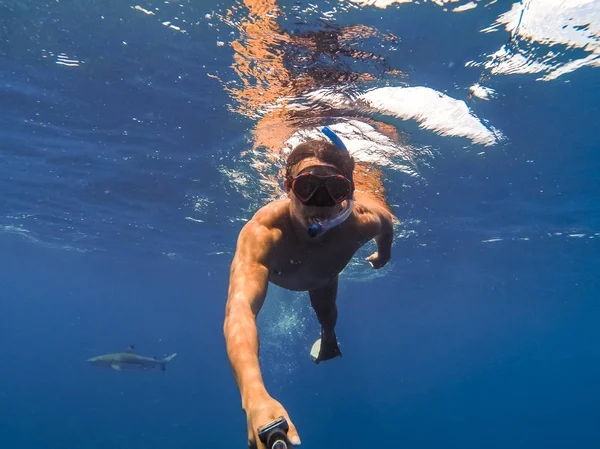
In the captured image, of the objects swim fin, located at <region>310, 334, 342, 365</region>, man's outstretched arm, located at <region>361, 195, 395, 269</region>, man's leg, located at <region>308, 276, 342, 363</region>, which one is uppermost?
man's outstretched arm, located at <region>361, 195, 395, 269</region>

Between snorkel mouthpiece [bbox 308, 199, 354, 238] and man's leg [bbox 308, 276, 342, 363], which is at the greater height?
snorkel mouthpiece [bbox 308, 199, 354, 238]

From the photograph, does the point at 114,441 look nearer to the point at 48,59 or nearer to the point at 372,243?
the point at 372,243

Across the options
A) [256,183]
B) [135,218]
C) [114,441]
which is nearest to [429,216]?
[256,183]

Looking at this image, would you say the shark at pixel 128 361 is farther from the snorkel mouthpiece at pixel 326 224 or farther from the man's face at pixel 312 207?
the snorkel mouthpiece at pixel 326 224

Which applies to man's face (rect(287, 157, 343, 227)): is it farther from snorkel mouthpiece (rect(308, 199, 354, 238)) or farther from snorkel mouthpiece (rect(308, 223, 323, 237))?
snorkel mouthpiece (rect(308, 223, 323, 237))

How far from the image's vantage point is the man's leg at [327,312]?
7582 mm

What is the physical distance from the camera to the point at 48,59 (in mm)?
9680

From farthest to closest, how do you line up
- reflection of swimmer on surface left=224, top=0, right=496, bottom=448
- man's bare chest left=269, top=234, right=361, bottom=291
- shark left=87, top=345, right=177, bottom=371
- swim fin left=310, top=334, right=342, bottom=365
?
shark left=87, top=345, right=177, bottom=371 < swim fin left=310, top=334, right=342, bottom=365 < man's bare chest left=269, top=234, right=361, bottom=291 < reflection of swimmer on surface left=224, top=0, right=496, bottom=448

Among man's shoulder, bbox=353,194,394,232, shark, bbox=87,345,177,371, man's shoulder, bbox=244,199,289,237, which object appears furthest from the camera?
shark, bbox=87,345,177,371

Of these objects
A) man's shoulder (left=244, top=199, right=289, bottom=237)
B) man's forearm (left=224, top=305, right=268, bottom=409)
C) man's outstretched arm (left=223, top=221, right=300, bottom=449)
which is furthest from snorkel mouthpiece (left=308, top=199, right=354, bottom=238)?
man's forearm (left=224, top=305, right=268, bottom=409)

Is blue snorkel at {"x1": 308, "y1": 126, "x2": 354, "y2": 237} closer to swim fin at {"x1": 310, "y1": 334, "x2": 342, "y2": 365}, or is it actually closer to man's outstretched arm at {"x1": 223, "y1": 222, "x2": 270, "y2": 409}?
man's outstretched arm at {"x1": 223, "y1": 222, "x2": 270, "y2": 409}

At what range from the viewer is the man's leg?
7.58 m

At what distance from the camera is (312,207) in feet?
14.5

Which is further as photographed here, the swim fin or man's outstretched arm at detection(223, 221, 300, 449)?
the swim fin
